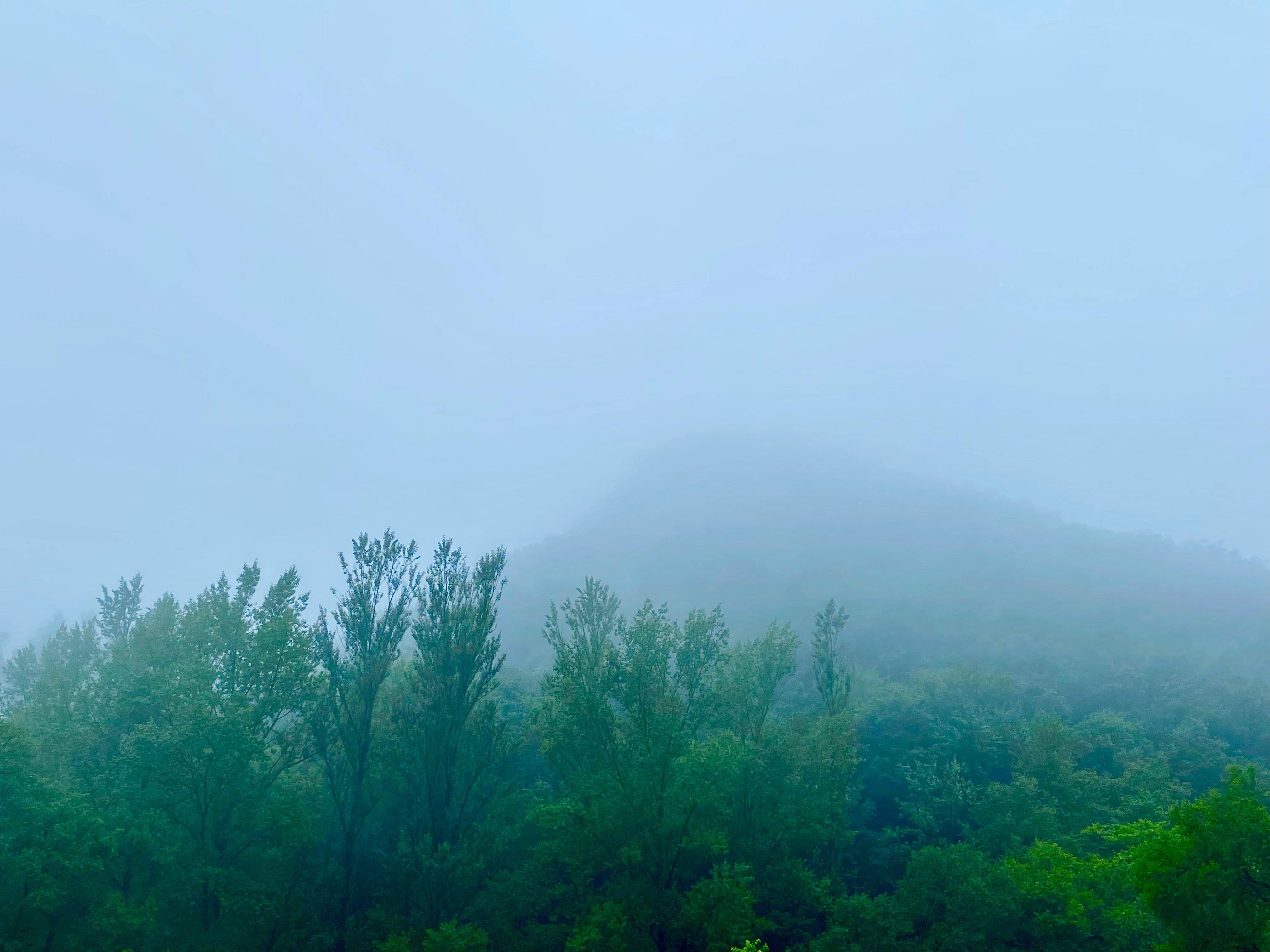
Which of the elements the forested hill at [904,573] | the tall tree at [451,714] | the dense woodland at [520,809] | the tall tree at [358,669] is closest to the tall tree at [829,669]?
the dense woodland at [520,809]

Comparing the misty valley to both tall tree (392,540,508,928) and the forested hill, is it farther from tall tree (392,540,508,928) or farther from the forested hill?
the forested hill

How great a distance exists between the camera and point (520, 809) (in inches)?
1267

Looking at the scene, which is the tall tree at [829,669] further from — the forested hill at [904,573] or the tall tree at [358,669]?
the forested hill at [904,573]

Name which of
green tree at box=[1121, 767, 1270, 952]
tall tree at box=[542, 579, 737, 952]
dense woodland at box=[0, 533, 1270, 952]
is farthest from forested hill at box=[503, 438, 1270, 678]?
green tree at box=[1121, 767, 1270, 952]

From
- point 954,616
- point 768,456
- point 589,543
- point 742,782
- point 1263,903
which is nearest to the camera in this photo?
point 1263,903

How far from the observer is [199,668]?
2756 cm

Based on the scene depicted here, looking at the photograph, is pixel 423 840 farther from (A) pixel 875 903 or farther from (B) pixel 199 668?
(A) pixel 875 903

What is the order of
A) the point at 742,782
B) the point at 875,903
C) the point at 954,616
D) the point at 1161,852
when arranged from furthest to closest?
the point at 954,616 < the point at 742,782 < the point at 875,903 < the point at 1161,852

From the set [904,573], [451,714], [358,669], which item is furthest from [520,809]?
[904,573]

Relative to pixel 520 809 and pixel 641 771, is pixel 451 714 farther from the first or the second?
pixel 641 771

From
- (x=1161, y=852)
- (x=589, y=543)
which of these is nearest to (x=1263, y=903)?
(x=1161, y=852)

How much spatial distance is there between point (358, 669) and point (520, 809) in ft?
37.8

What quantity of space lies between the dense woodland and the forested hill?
4330cm

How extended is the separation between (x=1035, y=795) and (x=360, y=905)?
37.7m
